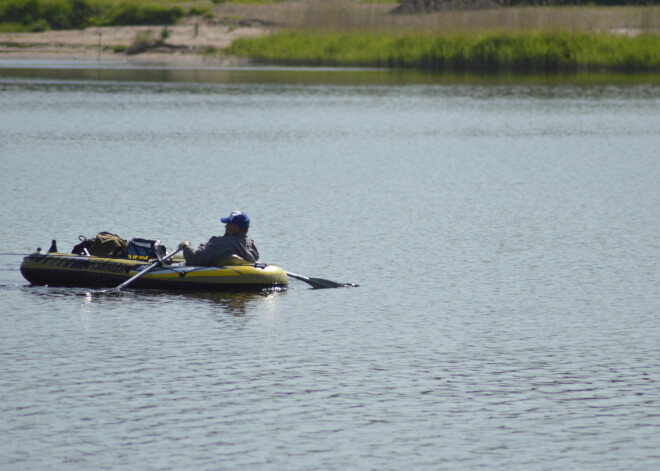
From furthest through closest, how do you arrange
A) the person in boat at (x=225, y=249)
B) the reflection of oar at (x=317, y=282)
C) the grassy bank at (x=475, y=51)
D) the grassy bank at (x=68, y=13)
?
the grassy bank at (x=68, y=13) < the grassy bank at (x=475, y=51) < the reflection of oar at (x=317, y=282) < the person in boat at (x=225, y=249)

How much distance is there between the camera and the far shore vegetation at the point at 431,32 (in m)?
76.1

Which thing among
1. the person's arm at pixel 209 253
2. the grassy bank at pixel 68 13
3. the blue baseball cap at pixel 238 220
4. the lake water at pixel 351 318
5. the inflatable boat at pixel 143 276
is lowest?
the lake water at pixel 351 318

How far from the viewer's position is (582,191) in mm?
31891

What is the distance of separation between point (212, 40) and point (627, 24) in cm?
2866

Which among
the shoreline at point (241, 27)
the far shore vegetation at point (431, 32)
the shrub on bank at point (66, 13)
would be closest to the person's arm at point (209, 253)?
the far shore vegetation at point (431, 32)

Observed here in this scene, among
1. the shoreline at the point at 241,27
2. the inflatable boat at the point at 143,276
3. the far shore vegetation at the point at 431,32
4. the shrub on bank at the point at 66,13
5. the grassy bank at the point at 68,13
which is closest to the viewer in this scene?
the inflatable boat at the point at 143,276

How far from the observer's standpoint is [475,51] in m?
77.6

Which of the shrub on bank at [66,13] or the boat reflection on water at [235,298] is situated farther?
the shrub on bank at [66,13]

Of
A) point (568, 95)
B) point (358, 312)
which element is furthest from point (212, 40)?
point (358, 312)

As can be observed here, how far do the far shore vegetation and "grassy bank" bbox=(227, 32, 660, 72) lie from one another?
0.06m

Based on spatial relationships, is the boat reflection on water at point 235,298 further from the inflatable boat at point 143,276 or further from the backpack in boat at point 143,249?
the backpack in boat at point 143,249

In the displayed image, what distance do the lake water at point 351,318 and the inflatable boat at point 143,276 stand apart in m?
0.20

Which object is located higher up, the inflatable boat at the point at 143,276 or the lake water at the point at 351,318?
the inflatable boat at the point at 143,276

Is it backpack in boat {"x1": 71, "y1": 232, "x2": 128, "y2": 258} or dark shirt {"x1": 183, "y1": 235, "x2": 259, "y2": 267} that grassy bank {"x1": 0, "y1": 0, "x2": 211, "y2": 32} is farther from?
dark shirt {"x1": 183, "y1": 235, "x2": 259, "y2": 267}
